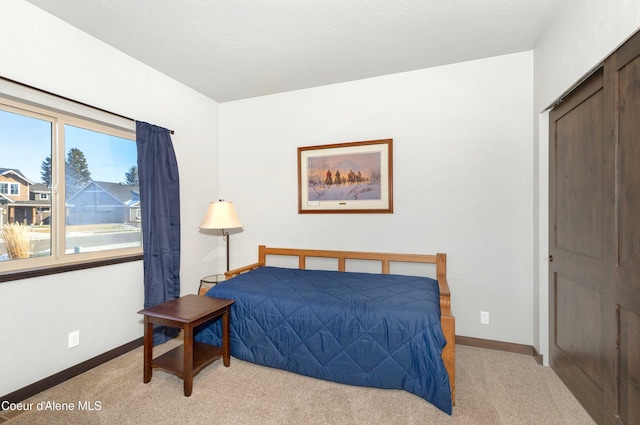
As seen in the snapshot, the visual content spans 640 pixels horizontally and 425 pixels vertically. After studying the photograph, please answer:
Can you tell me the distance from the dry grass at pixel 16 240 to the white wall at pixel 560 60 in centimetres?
364

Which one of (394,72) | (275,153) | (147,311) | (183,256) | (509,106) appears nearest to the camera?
(147,311)

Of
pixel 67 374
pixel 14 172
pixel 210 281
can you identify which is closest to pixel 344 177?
pixel 210 281

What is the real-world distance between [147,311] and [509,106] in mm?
3380

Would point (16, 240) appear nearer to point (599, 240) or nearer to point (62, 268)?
point (62, 268)

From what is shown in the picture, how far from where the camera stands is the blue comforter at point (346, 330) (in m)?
1.88

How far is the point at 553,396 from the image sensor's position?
194 centimetres

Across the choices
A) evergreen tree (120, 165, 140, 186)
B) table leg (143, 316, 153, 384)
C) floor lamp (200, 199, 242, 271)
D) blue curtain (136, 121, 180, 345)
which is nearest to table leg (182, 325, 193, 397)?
table leg (143, 316, 153, 384)

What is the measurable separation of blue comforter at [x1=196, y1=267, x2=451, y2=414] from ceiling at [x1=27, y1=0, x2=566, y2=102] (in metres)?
2.01

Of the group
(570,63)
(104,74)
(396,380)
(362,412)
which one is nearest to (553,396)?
(396,380)

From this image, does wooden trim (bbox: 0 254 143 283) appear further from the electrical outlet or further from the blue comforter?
the blue comforter

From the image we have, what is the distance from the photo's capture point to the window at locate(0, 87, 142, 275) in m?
1.96

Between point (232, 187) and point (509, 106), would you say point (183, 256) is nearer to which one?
point (232, 187)

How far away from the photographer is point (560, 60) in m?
2.05

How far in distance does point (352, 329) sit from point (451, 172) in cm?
173
